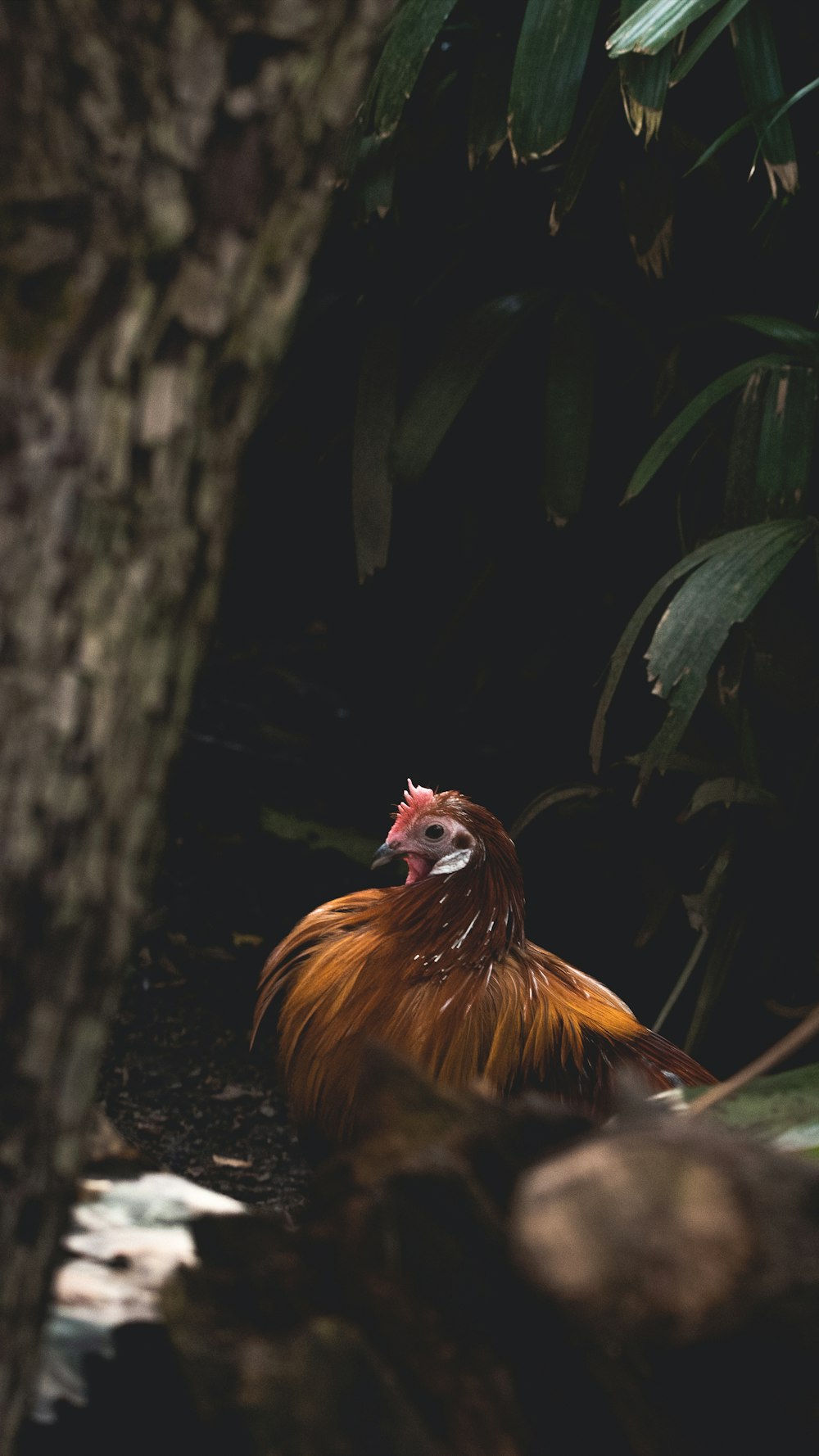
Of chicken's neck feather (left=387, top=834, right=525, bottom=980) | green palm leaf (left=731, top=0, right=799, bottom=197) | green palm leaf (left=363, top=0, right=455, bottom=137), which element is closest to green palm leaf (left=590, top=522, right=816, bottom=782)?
chicken's neck feather (left=387, top=834, right=525, bottom=980)

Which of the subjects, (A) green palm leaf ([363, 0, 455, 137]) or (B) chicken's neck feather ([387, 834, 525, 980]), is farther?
(A) green palm leaf ([363, 0, 455, 137])

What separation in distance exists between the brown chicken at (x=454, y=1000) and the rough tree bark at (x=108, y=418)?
124 cm

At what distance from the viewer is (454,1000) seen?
191cm

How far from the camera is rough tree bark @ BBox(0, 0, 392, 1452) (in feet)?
1.89

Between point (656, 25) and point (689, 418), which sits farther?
point (689, 418)

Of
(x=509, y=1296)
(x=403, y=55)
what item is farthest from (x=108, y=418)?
(x=403, y=55)

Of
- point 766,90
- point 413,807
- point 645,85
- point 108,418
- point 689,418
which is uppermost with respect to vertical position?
point 766,90

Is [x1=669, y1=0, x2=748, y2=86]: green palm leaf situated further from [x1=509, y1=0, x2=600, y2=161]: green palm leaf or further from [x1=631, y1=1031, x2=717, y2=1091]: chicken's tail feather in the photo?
[x1=631, y1=1031, x2=717, y2=1091]: chicken's tail feather

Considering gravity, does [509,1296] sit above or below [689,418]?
below

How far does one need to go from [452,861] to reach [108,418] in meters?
1.48

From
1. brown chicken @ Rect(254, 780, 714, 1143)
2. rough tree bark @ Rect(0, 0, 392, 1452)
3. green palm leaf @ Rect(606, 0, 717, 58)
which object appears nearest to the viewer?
rough tree bark @ Rect(0, 0, 392, 1452)

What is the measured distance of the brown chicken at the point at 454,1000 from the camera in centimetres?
186

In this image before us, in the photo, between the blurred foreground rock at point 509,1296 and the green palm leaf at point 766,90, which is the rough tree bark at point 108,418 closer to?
the blurred foreground rock at point 509,1296

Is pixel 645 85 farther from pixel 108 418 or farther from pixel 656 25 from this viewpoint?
pixel 108 418
